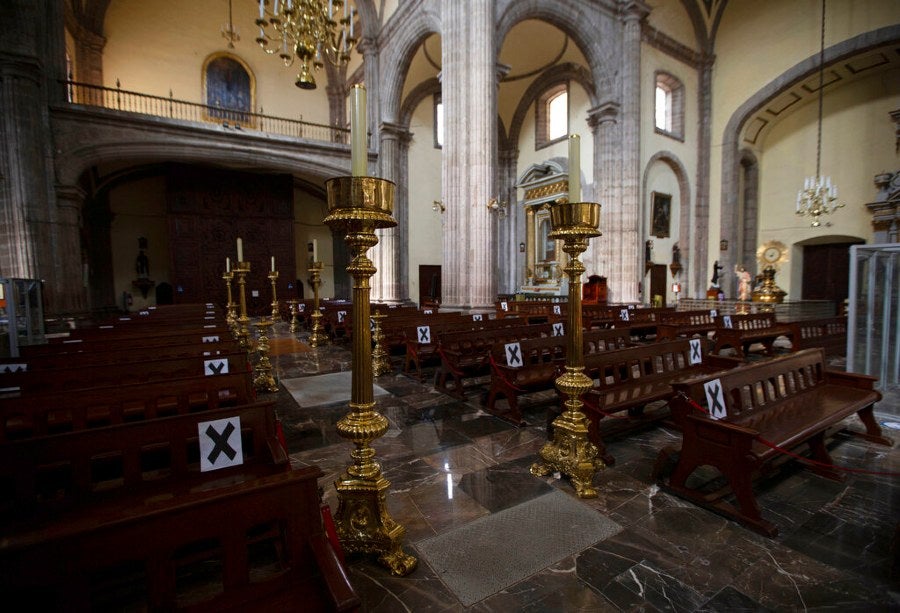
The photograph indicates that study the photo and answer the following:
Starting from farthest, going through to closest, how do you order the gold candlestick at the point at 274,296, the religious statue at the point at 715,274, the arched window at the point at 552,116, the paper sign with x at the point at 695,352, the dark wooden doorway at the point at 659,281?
the arched window at the point at 552,116 → the religious statue at the point at 715,274 → the dark wooden doorway at the point at 659,281 → the gold candlestick at the point at 274,296 → the paper sign with x at the point at 695,352

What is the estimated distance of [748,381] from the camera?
9.83 feet

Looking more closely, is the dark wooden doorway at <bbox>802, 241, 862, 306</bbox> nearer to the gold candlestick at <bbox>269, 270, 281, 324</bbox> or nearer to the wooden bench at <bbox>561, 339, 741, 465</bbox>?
the wooden bench at <bbox>561, 339, 741, 465</bbox>

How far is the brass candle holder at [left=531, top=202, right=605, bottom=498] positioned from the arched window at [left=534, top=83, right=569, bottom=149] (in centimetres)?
1547

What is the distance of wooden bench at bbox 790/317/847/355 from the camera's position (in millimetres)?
6758

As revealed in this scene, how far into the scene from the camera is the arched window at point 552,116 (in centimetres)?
1647

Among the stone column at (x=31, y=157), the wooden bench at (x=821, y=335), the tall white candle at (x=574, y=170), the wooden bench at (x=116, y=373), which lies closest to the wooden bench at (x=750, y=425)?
the tall white candle at (x=574, y=170)

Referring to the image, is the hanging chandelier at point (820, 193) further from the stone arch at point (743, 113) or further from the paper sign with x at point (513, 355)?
the paper sign with x at point (513, 355)

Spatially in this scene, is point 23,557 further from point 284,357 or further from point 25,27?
point 25,27

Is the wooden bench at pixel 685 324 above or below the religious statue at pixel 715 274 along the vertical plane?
below

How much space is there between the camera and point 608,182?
531 inches

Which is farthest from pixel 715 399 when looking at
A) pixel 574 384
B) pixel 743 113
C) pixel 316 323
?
pixel 743 113

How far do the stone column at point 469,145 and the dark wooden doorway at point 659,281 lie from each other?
8164 mm

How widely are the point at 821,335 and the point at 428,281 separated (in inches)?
507

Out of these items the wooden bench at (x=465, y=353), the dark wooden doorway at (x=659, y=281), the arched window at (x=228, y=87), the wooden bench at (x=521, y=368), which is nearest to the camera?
the wooden bench at (x=521, y=368)
